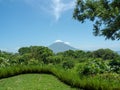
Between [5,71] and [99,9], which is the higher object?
[99,9]

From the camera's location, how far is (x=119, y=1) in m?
21.1

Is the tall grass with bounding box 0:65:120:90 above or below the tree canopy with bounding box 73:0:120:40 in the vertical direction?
below

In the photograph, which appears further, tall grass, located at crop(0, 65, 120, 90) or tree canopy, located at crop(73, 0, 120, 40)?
tree canopy, located at crop(73, 0, 120, 40)

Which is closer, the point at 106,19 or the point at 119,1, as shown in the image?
the point at 119,1

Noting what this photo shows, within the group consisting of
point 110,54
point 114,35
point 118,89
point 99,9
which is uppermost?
point 110,54

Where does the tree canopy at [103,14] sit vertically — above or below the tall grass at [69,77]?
above

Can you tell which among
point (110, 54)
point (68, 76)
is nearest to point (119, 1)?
point (68, 76)

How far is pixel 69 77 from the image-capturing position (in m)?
16.9

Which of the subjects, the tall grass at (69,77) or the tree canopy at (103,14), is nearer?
the tall grass at (69,77)

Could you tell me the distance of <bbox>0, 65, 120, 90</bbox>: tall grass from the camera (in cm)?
1317

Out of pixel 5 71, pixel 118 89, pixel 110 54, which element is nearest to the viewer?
pixel 118 89

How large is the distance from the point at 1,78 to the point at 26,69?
250 cm

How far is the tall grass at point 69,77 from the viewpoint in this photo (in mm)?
13172

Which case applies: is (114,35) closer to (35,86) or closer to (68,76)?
(68,76)
